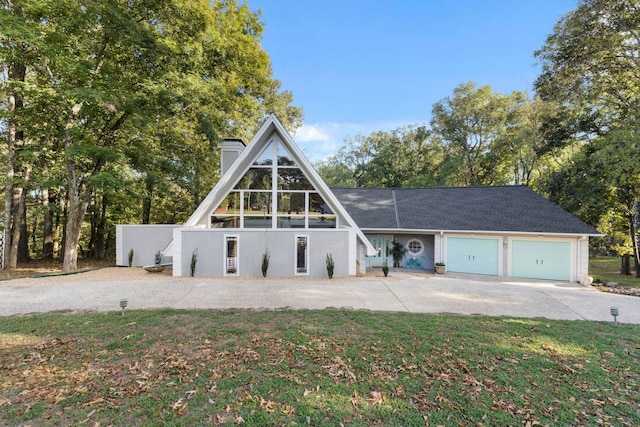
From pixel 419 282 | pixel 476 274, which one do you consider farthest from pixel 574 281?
pixel 419 282

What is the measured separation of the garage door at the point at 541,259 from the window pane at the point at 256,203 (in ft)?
38.0

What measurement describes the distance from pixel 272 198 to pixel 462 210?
1048 cm

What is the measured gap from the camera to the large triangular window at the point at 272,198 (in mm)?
10750

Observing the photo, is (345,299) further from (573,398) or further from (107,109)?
(107,109)

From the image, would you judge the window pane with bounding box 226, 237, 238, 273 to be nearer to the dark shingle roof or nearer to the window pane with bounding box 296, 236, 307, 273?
the window pane with bounding box 296, 236, 307, 273

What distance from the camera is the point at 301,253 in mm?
10594

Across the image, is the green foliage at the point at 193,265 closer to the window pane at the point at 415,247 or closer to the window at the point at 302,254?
the window at the point at 302,254

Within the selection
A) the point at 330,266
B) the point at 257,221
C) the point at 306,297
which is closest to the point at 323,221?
the point at 330,266

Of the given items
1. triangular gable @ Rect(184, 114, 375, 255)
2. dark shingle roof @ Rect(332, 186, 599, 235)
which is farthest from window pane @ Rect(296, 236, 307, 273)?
dark shingle roof @ Rect(332, 186, 599, 235)

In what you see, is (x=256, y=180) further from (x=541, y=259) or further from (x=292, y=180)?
(x=541, y=259)

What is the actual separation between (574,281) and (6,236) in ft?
84.7

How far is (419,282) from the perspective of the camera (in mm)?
9938

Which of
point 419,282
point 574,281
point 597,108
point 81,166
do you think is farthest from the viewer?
point 597,108

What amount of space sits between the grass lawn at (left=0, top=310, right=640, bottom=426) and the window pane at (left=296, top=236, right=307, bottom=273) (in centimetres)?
497
